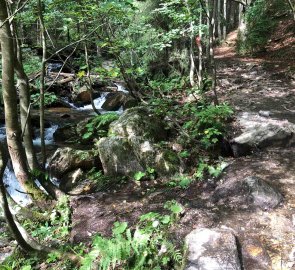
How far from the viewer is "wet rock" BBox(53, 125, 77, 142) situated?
950 centimetres

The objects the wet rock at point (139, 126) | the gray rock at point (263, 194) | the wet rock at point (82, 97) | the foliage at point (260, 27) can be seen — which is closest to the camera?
the gray rock at point (263, 194)

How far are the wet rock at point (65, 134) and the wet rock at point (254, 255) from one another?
22.4ft

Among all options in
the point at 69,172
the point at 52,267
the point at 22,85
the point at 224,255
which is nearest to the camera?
the point at 224,255

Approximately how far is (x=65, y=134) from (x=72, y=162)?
270cm

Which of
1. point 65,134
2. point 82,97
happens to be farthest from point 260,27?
point 65,134

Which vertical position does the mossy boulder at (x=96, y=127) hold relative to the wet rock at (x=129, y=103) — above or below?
above

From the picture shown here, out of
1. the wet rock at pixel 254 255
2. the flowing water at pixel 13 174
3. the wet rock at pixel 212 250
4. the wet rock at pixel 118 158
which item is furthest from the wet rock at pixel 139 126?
the wet rock at pixel 254 255

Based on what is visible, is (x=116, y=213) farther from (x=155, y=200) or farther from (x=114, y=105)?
(x=114, y=105)

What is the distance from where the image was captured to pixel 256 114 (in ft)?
27.2

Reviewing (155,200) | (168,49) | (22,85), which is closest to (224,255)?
(155,200)

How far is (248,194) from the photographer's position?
4570mm

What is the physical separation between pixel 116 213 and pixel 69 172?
2.39 m

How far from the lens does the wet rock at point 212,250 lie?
3.22 m

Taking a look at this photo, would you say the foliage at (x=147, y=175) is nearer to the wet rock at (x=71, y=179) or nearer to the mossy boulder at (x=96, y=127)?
the wet rock at (x=71, y=179)
